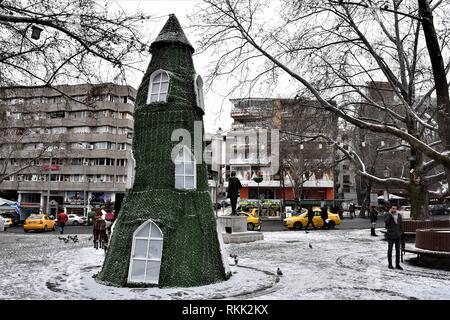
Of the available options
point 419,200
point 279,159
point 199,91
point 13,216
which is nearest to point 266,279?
point 199,91

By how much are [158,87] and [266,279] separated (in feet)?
19.1

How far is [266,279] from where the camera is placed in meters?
10.2

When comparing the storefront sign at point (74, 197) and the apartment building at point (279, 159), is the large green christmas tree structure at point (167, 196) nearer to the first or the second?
the apartment building at point (279, 159)

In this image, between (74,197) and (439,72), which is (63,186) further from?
(439,72)

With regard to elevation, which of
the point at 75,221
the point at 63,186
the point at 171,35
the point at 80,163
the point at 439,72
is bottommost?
the point at 75,221

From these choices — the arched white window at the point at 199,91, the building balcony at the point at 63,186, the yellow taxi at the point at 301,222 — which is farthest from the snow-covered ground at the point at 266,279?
the building balcony at the point at 63,186

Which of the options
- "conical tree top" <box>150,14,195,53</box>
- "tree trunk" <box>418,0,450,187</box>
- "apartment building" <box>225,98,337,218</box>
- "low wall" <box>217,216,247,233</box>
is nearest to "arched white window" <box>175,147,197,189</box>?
"conical tree top" <box>150,14,195,53</box>

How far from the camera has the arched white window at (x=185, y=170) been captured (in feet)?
32.3

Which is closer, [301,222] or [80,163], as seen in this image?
[301,222]

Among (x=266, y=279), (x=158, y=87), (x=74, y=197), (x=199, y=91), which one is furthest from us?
(x=74, y=197)

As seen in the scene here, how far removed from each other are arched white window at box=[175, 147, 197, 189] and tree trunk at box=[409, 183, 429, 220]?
12.7m

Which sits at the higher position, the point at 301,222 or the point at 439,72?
the point at 439,72

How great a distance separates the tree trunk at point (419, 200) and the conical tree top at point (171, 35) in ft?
42.4
